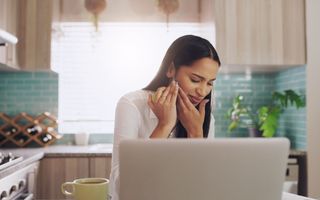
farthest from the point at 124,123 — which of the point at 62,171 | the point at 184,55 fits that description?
the point at 62,171

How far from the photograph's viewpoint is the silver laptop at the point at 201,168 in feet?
2.13

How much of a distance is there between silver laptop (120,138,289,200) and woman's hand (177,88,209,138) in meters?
0.83

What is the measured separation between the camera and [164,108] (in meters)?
1.45

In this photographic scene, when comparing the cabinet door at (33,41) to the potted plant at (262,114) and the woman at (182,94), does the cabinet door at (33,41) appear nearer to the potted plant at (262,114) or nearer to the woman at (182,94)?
the woman at (182,94)

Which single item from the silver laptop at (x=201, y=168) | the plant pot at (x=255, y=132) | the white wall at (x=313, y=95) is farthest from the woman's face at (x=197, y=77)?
the plant pot at (x=255, y=132)

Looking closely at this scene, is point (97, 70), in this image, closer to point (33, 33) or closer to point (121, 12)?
point (121, 12)

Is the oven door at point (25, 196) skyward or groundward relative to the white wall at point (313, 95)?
groundward

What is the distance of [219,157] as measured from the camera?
0.66 m

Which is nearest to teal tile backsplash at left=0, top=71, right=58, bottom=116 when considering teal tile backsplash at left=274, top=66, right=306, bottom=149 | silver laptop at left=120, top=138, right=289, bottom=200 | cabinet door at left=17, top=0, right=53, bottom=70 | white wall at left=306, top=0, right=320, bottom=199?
cabinet door at left=17, top=0, right=53, bottom=70

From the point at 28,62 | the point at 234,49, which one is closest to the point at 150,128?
the point at 234,49

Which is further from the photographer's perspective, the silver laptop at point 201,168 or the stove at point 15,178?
the stove at point 15,178

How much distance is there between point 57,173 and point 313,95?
1873mm

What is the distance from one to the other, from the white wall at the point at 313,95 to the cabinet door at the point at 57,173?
1.57m

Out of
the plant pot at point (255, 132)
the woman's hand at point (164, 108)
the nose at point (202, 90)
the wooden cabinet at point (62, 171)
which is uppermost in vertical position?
the nose at point (202, 90)
